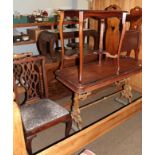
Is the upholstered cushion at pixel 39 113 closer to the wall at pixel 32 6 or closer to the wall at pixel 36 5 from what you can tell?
the wall at pixel 32 6

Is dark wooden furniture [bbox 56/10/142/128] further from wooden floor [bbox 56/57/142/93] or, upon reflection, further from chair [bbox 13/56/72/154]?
chair [bbox 13/56/72/154]

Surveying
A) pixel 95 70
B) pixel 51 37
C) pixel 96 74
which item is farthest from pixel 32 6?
pixel 96 74

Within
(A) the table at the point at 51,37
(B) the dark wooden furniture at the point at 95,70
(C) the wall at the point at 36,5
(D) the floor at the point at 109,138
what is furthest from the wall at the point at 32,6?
(B) the dark wooden furniture at the point at 95,70

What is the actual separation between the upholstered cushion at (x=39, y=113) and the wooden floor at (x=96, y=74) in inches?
10.3

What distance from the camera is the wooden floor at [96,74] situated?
6.49 feet

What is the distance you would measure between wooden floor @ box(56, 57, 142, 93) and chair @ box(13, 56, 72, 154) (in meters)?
0.22

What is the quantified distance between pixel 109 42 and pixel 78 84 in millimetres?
716

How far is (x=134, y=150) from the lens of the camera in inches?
89.0

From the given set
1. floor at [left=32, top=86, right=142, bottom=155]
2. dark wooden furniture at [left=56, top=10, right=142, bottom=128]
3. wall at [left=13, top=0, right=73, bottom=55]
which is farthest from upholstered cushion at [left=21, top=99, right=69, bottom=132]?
wall at [left=13, top=0, right=73, bottom=55]

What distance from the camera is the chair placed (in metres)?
1.94

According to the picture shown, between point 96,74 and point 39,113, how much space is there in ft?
2.13

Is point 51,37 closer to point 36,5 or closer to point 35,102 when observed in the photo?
point 36,5
